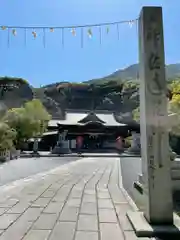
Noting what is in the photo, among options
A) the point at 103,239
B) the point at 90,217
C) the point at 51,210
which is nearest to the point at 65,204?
the point at 51,210

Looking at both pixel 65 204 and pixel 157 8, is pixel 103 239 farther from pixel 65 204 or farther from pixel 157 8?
pixel 157 8

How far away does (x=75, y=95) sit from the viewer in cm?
10112

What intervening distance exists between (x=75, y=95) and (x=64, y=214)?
9615 cm

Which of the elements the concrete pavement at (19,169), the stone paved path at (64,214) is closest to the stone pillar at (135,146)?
the concrete pavement at (19,169)

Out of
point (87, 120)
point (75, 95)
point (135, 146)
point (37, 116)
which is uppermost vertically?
point (75, 95)

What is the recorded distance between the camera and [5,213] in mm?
5570

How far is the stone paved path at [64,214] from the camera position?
4.37 metres

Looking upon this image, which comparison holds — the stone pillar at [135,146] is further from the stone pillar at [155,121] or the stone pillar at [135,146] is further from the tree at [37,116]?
the stone pillar at [155,121]

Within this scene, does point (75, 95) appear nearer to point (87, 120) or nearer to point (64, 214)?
point (87, 120)

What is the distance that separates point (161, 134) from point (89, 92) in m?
100.0

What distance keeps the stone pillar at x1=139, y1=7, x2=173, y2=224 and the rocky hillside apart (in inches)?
1874

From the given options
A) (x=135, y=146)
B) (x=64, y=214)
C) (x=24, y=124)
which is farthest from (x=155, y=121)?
(x=24, y=124)

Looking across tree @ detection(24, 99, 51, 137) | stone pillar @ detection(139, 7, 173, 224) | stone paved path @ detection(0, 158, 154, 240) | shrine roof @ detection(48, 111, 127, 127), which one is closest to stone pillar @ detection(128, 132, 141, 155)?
shrine roof @ detection(48, 111, 127, 127)

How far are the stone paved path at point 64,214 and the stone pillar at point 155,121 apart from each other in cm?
60
